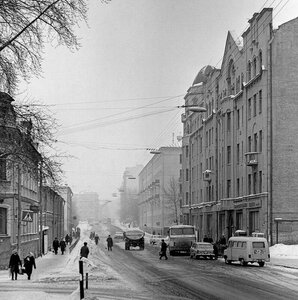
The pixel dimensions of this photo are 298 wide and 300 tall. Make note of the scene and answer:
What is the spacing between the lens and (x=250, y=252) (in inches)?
1601

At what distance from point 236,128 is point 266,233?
1558cm

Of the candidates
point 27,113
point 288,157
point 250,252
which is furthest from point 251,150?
point 27,113

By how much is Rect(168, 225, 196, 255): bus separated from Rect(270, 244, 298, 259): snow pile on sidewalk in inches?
362

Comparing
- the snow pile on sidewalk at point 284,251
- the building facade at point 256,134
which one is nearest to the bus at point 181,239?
the building facade at point 256,134

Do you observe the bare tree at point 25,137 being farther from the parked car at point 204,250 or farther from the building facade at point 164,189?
the building facade at point 164,189

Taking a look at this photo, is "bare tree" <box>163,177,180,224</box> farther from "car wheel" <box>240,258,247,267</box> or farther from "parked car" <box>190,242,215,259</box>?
"car wheel" <box>240,258,247,267</box>

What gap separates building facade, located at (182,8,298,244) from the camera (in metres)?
56.8

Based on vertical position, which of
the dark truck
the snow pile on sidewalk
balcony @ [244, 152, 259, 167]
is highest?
balcony @ [244, 152, 259, 167]

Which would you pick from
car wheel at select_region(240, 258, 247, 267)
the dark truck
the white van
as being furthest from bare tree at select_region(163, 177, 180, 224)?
the white van

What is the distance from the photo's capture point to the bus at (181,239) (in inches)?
2350

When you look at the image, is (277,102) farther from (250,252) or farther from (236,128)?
(250,252)

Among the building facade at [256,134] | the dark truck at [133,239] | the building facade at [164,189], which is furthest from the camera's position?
the building facade at [164,189]

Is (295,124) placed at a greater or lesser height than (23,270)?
greater

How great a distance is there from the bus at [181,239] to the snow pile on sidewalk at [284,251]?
30.1 ft
